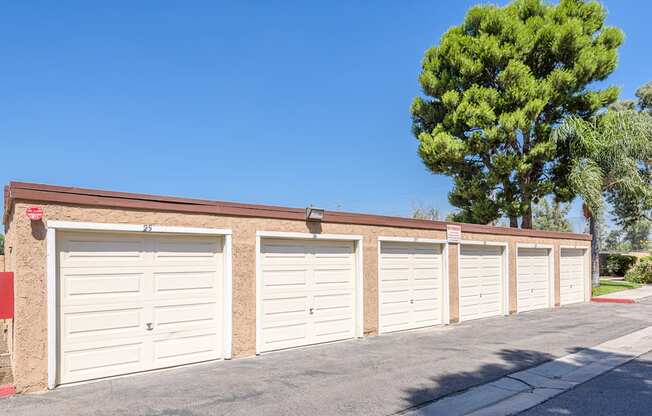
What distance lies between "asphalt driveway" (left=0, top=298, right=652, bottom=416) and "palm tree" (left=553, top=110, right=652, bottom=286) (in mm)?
10852

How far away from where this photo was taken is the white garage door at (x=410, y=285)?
1164 cm

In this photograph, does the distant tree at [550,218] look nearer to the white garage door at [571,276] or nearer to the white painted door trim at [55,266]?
the white garage door at [571,276]

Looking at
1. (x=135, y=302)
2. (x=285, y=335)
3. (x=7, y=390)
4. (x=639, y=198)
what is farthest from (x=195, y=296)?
(x=639, y=198)

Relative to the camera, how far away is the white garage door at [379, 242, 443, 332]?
11641mm

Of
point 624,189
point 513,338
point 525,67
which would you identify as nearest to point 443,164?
point 525,67

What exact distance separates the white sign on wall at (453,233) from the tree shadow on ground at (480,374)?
164 inches

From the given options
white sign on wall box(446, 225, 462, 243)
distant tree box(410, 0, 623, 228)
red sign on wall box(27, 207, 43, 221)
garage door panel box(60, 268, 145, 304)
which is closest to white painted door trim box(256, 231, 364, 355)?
garage door panel box(60, 268, 145, 304)

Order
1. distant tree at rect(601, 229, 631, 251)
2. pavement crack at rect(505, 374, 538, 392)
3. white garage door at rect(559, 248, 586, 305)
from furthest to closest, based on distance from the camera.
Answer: distant tree at rect(601, 229, 631, 251) < white garage door at rect(559, 248, 586, 305) < pavement crack at rect(505, 374, 538, 392)

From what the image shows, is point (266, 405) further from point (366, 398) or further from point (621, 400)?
point (621, 400)

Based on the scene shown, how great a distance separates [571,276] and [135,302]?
56.1 ft

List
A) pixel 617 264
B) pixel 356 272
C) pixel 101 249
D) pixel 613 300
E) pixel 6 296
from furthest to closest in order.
A: 1. pixel 617 264
2. pixel 613 300
3. pixel 356 272
4. pixel 101 249
5. pixel 6 296

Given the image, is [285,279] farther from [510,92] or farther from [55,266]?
[510,92]

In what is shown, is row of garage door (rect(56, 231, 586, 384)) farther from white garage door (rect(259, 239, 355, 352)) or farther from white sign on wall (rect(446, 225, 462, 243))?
white sign on wall (rect(446, 225, 462, 243))

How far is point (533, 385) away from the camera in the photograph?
23.6ft
